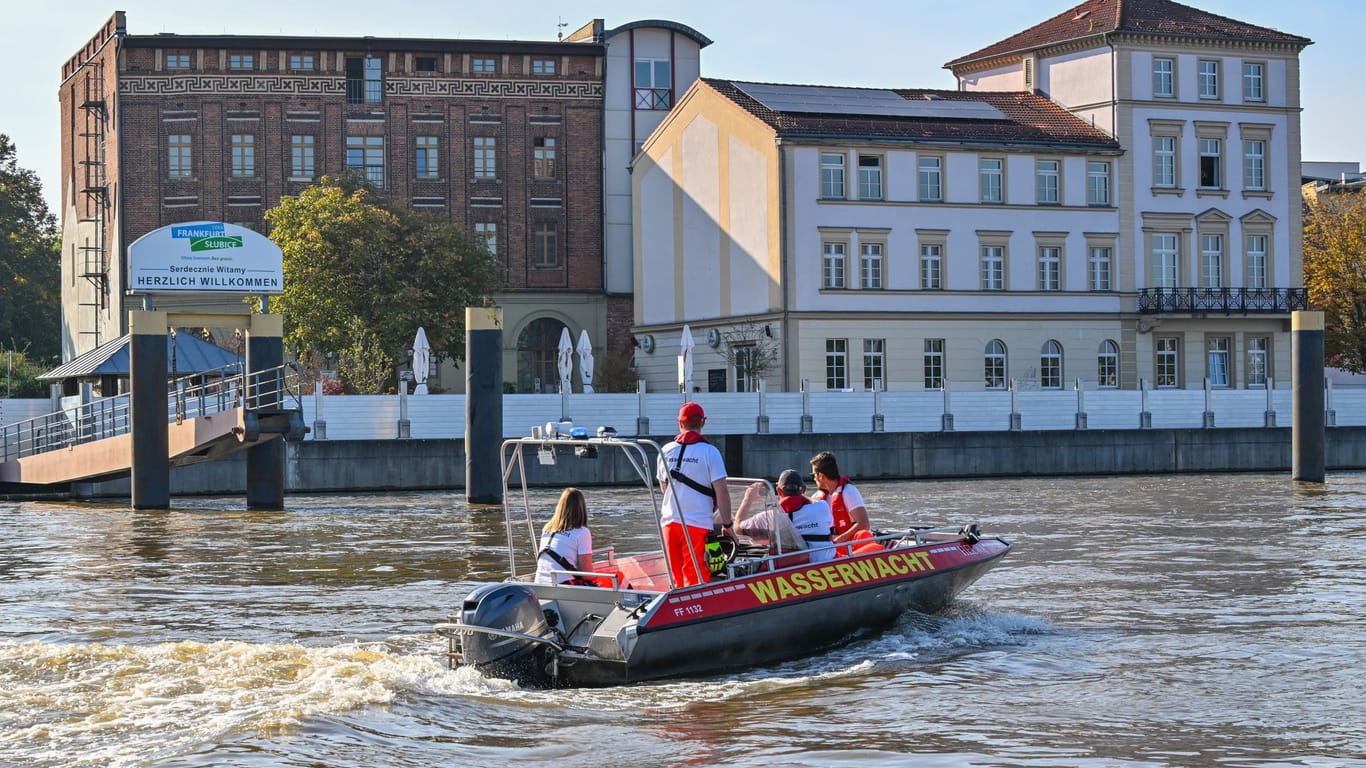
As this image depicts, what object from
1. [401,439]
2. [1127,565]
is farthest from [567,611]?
[401,439]

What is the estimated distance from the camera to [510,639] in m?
13.0

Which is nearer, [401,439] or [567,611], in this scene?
[567,611]

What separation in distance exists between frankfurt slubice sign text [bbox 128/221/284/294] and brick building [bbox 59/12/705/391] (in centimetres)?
2294

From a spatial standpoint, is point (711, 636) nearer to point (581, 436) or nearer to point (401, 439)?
point (581, 436)

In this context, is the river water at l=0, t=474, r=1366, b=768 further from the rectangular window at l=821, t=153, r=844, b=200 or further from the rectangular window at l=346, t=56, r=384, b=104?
the rectangular window at l=346, t=56, r=384, b=104

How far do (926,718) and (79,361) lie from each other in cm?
3095

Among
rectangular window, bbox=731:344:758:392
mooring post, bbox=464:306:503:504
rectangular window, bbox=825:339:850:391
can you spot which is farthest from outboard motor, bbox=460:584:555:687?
rectangular window, bbox=825:339:850:391

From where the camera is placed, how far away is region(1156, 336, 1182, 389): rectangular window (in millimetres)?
57125

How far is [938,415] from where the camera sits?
4444cm

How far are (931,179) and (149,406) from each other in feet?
96.8

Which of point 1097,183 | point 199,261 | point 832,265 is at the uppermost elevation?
point 1097,183

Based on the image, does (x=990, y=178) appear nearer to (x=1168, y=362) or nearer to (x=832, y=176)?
(x=832, y=176)

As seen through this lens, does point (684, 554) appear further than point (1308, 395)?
No

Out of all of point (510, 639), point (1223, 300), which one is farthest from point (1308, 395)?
point (510, 639)
